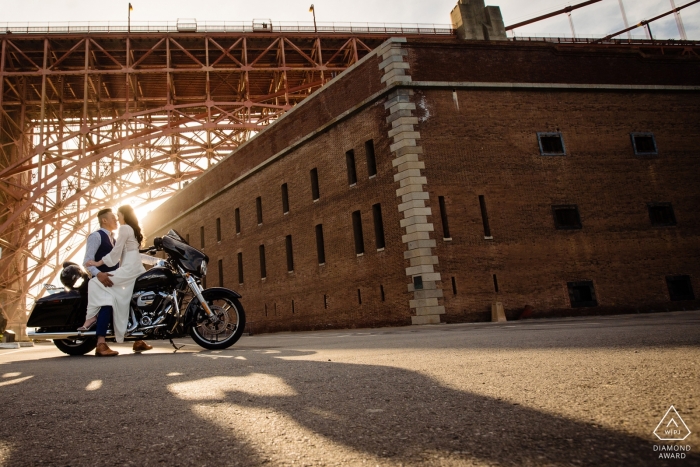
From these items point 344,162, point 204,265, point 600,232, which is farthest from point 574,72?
A: point 204,265

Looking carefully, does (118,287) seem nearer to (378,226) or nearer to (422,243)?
(422,243)

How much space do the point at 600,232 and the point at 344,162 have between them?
8.76 meters

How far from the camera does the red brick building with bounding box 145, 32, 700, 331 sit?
1353cm

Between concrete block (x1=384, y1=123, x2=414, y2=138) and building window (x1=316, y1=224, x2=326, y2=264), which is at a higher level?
concrete block (x1=384, y1=123, x2=414, y2=138)

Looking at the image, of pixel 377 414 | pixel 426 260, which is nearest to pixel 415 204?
pixel 426 260

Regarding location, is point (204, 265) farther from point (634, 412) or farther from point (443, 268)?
point (443, 268)

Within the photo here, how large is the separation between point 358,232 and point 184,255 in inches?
414

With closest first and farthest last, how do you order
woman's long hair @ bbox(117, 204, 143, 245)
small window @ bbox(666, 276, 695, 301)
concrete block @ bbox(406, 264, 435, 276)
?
woman's long hair @ bbox(117, 204, 143, 245) < concrete block @ bbox(406, 264, 435, 276) < small window @ bbox(666, 276, 695, 301)

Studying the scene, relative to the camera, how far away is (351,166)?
1603cm

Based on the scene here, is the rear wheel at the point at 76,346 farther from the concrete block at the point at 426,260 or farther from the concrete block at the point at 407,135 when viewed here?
the concrete block at the point at 407,135

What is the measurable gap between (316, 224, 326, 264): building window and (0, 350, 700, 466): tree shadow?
1410 cm

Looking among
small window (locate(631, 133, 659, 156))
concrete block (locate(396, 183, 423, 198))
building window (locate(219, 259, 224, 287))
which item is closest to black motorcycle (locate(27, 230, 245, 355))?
concrete block (locate(396, 183, 423, 198))

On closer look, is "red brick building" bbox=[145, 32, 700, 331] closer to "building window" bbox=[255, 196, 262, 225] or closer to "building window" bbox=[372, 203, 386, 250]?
"building window" bbox=[372, 203, 386, 250]

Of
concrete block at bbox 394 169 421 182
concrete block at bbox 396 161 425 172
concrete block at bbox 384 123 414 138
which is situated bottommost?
concrete block at bbox 394 169 421 182
